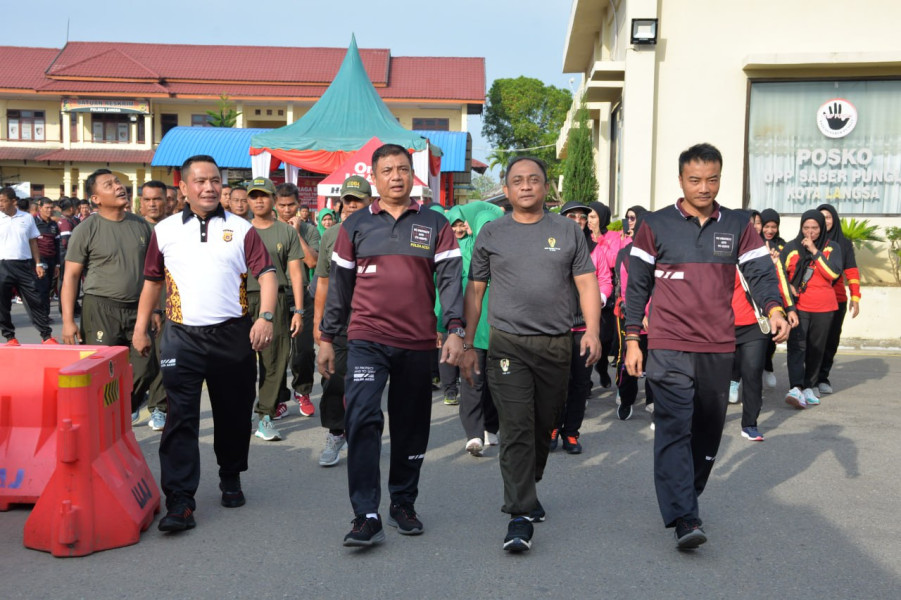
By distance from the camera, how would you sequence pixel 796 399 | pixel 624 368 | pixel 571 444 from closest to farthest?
pixel 571 444
pixel 624 368
pixel 796 399

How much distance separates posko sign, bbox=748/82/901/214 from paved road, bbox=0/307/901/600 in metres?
9.52

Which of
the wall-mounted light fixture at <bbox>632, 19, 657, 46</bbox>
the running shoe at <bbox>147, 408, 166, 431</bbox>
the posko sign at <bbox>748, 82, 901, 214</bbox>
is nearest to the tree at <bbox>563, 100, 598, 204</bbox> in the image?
the posko sign at <bbox>748, 82, 901, 214</bbox>

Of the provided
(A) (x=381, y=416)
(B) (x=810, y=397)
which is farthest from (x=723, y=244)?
(B) (x=810, y=397)

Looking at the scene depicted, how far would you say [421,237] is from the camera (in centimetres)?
494

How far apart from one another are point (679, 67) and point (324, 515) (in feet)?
40.6

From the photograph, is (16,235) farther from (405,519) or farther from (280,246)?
(405,519)

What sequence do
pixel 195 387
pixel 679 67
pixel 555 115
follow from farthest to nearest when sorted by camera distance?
pixel 555 115
pixel 679 67
pixel 195 387

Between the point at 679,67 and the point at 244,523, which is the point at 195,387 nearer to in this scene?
the point at 244,523

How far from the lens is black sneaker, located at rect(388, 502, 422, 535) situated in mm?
4961

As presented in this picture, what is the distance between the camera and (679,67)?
15539mm

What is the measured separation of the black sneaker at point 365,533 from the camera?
4645 mm

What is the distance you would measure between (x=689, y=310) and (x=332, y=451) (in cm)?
294

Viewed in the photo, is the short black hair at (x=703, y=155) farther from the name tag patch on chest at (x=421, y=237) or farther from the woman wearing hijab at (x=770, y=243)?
the woman wearing hijab at (x=770, y=243)

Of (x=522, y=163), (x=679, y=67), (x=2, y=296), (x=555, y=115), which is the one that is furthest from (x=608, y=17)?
(x=555, y=115)
